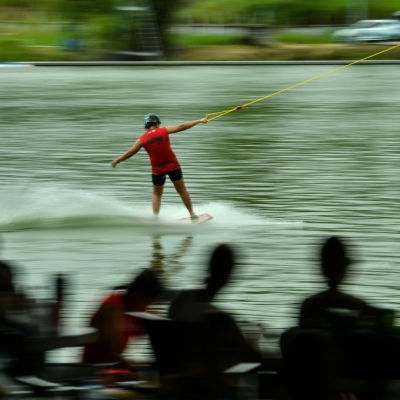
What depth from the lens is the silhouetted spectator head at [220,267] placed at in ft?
15.5

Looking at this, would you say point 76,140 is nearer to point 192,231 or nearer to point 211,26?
point 192,231

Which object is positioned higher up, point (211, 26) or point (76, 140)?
point (211, 26)

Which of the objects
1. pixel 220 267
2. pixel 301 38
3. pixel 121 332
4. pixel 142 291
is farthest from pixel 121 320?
pixel 301 38

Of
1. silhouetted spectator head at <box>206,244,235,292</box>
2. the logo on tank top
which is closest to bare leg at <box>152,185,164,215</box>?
the logo on tank top

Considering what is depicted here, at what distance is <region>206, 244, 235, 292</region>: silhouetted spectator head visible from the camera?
4.73 metres

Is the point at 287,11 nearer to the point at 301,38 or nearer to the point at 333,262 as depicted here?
the point at 301,38

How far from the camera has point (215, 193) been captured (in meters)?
15.3

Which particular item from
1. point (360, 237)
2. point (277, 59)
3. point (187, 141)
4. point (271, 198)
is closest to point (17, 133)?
point (187, 141)

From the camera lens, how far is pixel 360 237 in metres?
11.7

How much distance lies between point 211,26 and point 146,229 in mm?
59053

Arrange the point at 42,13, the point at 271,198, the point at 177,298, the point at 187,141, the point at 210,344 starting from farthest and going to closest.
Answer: the point at 42,13
the point at 187,141
the point at 271,198
the point at 177,298
the point at 210,344

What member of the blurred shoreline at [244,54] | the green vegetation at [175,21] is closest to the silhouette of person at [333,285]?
the blurred shoreline at [244,54]

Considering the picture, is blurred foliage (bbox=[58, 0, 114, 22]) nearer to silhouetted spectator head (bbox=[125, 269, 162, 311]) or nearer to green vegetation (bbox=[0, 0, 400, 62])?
green vegetation (bbox=[0, 0, 400, 62])

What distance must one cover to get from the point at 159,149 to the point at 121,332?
8.66 metres
